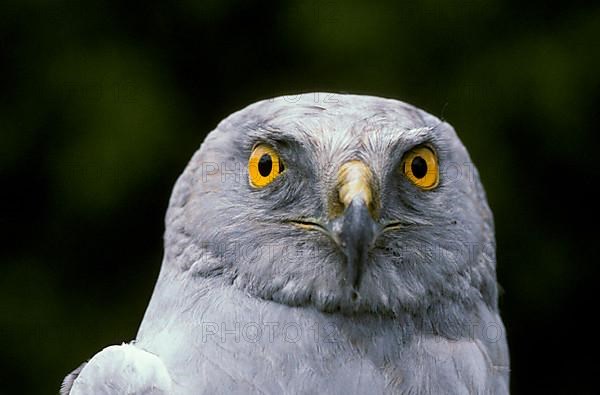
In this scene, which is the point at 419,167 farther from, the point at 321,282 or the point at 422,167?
the point at 321,282

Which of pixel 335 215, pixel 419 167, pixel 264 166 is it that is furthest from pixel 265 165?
pixel 419 167

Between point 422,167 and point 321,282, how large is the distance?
0.40 m

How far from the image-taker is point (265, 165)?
2.52 meters

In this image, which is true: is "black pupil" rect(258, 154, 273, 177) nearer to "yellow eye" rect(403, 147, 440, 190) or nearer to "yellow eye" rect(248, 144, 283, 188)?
"yellow eye" rect(248, 144, 283, 188)

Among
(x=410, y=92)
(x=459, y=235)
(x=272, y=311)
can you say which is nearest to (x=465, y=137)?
(x=410, y=92)

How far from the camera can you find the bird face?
2.40 m

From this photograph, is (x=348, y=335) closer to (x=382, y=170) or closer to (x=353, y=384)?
(x=353, y=384)

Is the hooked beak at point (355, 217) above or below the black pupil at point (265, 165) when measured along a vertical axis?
below

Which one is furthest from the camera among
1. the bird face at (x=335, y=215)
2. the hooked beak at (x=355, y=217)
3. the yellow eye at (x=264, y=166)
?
the yellow eye at (x=264, y=166)

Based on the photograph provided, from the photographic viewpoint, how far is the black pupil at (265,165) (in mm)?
2518

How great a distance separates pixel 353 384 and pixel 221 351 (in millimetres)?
319

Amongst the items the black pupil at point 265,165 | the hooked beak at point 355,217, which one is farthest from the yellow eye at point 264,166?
the hooked beak at point 355,217

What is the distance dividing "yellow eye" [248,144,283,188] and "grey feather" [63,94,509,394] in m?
0.02

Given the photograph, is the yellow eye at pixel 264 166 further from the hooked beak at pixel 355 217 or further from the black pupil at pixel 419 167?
the black pupil at pixel 419 167
